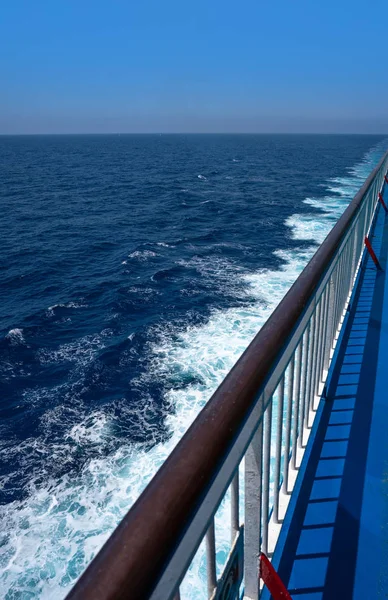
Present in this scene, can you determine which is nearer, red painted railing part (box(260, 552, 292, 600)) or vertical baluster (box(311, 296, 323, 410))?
red painted railing part (box(260, 552, 292, 600))

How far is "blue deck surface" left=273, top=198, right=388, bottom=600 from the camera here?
2.26 meters

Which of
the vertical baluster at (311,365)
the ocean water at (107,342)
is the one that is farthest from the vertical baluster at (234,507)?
the ocean water at (107,342)

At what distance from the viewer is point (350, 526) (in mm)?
2545

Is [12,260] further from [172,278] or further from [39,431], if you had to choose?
[39,431]

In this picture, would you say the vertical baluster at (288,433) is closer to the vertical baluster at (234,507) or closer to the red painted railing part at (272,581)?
the red painted railing part at (272,581)

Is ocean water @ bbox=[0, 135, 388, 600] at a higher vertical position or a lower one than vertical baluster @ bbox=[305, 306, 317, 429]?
lower

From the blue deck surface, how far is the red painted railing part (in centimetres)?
31

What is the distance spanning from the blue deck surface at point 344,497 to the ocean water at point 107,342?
3439mm

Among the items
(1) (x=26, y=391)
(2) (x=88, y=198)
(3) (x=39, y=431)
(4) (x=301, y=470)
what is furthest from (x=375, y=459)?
(2) (x=88, y=198)

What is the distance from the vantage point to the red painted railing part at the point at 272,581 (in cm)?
187

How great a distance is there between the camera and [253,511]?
1728 millimetres

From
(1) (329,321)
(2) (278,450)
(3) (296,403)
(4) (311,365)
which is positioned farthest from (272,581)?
(1) (329,321)

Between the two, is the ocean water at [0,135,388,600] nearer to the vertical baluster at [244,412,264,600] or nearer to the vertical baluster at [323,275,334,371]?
the vertical baluster at [323,275,334,371]

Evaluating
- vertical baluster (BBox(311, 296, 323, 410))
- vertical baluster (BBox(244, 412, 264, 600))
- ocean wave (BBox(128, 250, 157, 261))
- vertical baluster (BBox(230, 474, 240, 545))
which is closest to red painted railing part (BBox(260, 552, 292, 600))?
vertical baluster (BBox(244, 412, 264, 600))
